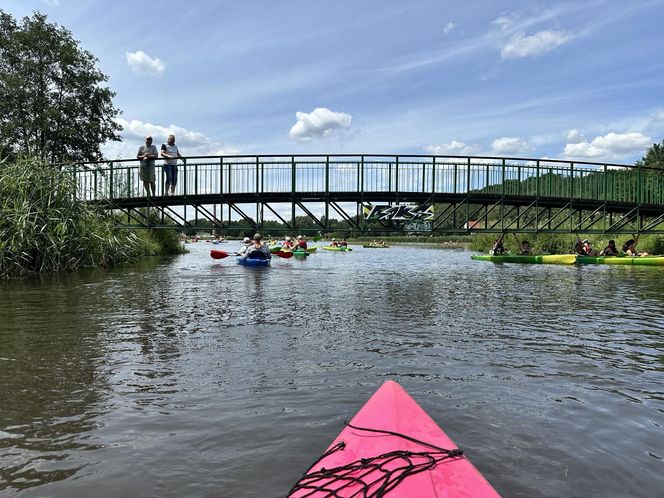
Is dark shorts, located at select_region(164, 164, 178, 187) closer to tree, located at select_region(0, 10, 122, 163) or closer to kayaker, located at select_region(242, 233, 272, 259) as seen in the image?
kayaker, located at select_region(242, 233, 272, 259)

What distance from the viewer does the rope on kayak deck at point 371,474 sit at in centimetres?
257

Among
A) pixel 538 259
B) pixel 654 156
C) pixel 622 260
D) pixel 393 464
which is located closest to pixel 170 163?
pixel 393 464

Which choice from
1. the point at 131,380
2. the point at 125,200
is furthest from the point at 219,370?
the point at 125,200

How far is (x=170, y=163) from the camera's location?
20125 millimetres

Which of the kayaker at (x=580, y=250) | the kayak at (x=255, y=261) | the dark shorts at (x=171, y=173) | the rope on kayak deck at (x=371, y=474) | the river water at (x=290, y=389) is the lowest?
the river water at (x=290, y=389)

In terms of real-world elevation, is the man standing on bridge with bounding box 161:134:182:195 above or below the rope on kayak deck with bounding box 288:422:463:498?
above

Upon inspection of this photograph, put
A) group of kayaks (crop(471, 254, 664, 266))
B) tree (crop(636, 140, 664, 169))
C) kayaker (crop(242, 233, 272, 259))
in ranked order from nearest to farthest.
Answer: kayaker (crop(242, 233, 272, 259)) → group of kayaks (crop(471, 254, 664, 266)) → tree (crop(636, 140, 664, 169))

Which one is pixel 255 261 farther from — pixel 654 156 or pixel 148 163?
pixel 654 156

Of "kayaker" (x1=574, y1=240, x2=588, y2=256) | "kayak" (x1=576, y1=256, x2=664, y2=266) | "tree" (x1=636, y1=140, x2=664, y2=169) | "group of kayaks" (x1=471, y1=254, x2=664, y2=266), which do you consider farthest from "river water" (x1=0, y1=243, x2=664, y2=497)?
"tree" (x1=636, y1=140, x2=664, y2=169)

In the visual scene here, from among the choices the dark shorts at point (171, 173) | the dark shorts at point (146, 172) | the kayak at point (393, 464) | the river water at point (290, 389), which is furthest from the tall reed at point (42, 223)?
the kayak at point (393, 464)

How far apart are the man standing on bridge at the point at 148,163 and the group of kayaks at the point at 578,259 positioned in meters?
19.9

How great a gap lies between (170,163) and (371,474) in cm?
1942

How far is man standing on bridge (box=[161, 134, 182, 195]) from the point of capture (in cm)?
1975

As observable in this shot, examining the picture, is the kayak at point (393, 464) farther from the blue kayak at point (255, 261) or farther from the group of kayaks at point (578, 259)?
the group of kayaks at point (578, 259)
